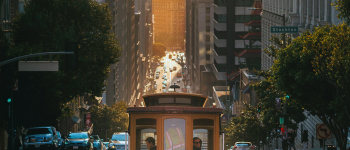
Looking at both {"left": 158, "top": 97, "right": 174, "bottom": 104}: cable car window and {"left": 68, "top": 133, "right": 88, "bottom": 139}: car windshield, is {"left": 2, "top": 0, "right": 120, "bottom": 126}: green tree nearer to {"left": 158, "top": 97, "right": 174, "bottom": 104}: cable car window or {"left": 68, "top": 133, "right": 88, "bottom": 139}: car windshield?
{"left": 68, "top": 133, "right": 88, "bottom": 139}: car windshield

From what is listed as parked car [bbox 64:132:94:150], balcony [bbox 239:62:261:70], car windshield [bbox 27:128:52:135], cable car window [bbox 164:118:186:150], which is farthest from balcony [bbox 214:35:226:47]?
cable car window [bbox 164:118:186:150]

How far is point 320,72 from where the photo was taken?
889 inches

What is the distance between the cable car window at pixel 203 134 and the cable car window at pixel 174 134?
0.46 metres

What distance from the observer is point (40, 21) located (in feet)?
135

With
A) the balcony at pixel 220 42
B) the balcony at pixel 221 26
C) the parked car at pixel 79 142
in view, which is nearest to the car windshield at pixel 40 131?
the parked car at pixel 79 142

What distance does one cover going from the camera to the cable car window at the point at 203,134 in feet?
59.1

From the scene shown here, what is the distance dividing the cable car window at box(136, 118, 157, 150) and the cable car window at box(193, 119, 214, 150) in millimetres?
1325

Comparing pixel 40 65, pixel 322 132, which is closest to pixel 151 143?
pixel 322 132

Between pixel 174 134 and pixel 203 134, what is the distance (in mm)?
1034

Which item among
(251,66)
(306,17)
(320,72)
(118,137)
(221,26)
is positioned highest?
(221,26)

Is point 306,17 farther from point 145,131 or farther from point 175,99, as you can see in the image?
point 145,131

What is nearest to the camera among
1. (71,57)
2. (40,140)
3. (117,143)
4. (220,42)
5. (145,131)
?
(145,131)

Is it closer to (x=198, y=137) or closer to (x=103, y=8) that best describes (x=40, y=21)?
(x=103, y=8)

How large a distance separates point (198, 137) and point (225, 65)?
112305 mm
